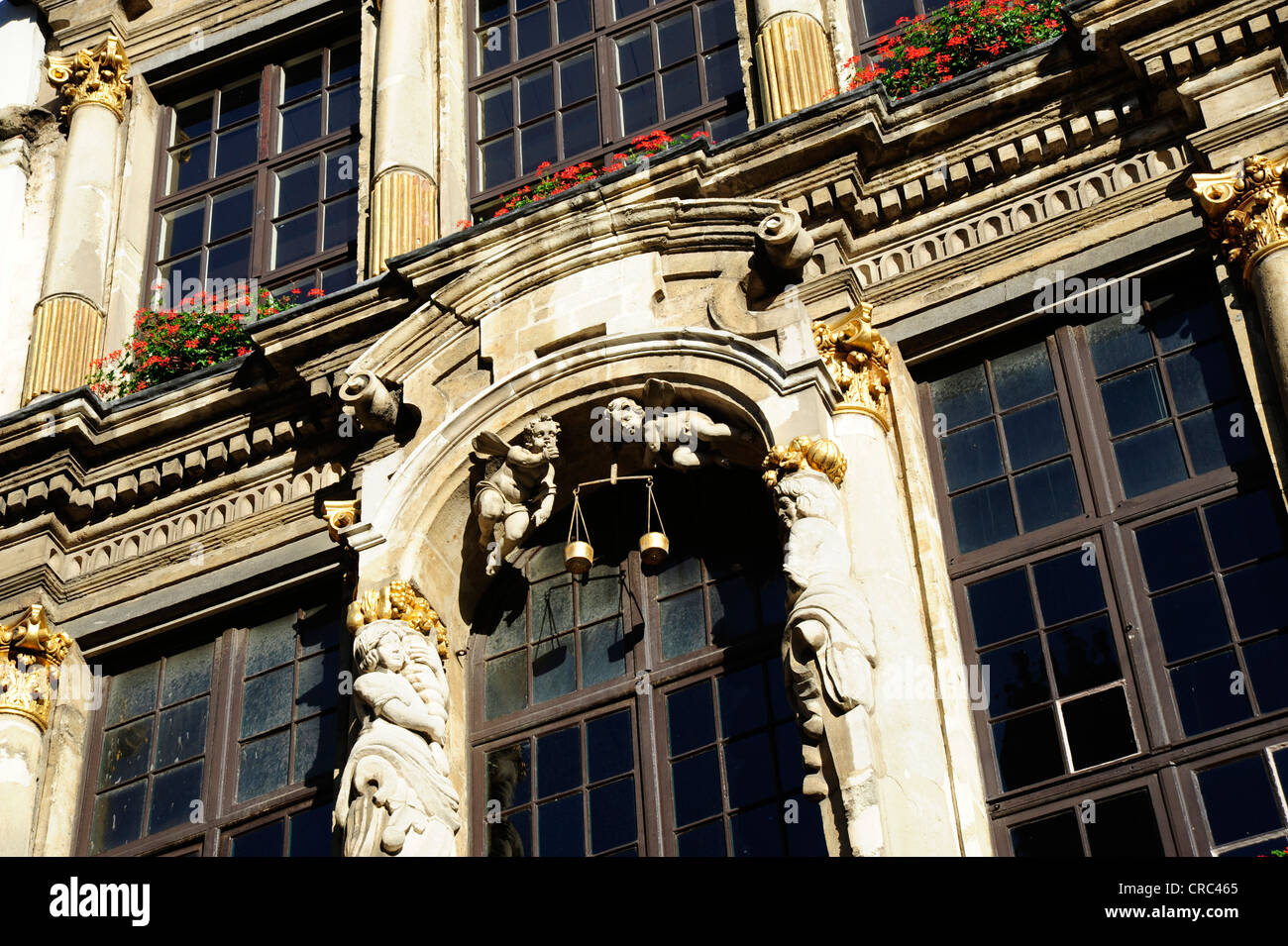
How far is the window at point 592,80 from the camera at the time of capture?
55.4 feet

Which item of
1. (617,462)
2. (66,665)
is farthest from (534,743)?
(66,665)

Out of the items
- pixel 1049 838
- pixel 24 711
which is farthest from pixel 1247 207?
pixel 24 711

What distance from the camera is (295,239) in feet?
58.6

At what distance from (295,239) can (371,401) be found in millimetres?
3605

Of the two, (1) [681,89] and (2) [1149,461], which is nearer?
(2) [1149,461]

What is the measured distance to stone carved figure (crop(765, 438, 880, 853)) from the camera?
11.8 meters

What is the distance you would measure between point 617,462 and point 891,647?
2.63 metres

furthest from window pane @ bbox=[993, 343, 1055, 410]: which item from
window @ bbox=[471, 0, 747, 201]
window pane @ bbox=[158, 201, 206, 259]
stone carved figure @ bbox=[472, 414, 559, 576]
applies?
window pane @ bbox=[158, 201, 206, 259]

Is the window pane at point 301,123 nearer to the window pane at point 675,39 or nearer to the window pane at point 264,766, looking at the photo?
the window pane at point 675,39

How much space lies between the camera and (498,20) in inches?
721

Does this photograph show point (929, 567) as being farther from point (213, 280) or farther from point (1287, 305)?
point (213, 280)

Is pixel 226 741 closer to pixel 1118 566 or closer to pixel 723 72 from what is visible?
pixel 1118 566

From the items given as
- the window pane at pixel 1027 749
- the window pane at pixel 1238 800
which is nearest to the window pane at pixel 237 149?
the window pane at pixel 1027 749

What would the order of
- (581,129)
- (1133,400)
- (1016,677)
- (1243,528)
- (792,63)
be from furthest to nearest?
(581,129)
(792,63)
(1133,400)
(1016,677)
(1243,528)
